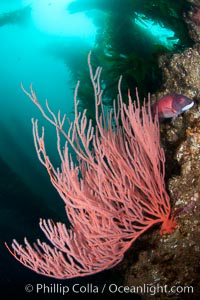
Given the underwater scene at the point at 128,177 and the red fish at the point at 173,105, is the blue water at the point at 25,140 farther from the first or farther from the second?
the red fish at the point at 173,105

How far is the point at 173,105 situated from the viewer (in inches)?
109

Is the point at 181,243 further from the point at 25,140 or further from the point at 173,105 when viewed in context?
the point at 25,140

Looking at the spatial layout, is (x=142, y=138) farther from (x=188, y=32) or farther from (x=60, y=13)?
(x=60, y=13)

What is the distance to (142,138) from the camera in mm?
2354

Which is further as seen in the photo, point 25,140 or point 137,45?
point 25,140

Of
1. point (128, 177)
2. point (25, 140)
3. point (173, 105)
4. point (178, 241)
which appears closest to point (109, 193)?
point (128, 177)

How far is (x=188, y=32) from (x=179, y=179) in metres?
3.06

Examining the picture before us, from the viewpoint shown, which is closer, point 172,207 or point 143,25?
point 172,207

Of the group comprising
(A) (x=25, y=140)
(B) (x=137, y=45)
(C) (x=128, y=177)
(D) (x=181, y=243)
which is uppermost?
(C) (x=128, y=177)

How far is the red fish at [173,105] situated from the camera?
273 centimetres

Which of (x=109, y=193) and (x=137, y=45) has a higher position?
(x=109, y=193)

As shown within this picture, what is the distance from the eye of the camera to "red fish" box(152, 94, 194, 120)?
8.95 ft

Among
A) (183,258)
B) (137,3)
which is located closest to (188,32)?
(137,3)

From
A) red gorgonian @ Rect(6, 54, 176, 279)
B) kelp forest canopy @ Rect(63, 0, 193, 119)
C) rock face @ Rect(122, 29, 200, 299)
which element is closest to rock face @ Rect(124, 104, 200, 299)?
rock face @ Rect(122, 29, 200, 299)
